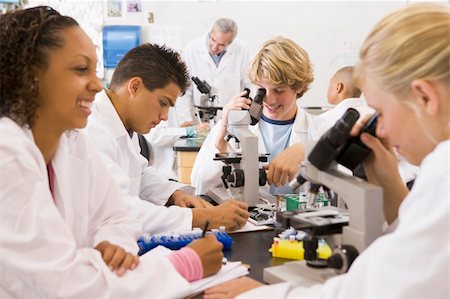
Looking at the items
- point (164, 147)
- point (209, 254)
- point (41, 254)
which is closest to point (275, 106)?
point (209, 254)

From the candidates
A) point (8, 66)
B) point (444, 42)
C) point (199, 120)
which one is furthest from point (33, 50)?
point (199, 120)

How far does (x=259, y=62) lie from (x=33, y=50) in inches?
46.3

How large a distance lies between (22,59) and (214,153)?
1.13 m

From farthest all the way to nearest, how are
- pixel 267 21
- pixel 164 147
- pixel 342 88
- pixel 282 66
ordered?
pixel 267 21, pixel 164 147, pixel 342 88, pixel 282 66

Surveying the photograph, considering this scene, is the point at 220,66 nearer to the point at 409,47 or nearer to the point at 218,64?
the point at 218,64

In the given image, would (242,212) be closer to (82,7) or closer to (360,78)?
(360,78)

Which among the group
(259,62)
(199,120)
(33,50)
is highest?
(33,50)

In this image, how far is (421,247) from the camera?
75 cm

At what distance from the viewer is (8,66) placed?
1040 millimetres

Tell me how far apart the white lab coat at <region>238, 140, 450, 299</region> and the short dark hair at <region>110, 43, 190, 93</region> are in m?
1.17

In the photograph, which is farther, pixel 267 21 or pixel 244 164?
pixel 267 21

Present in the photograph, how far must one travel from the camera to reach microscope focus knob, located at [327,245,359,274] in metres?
1.00

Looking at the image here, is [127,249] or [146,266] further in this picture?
[127,249]

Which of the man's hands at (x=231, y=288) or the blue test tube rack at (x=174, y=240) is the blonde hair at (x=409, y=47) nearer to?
the man's hands at (x=231, y=288)
